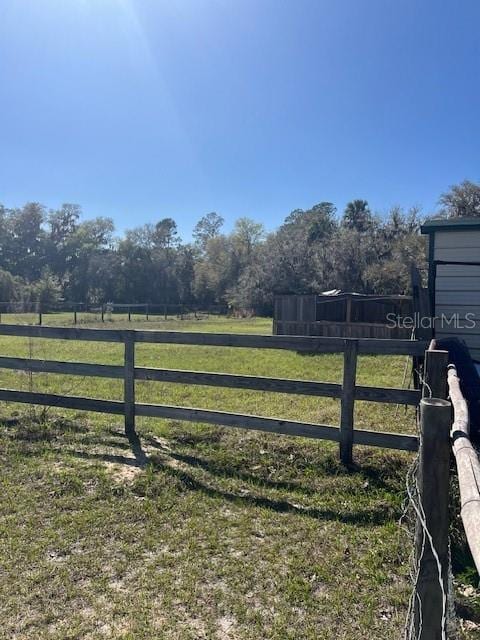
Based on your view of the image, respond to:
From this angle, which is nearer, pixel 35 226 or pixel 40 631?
pixel 40 631

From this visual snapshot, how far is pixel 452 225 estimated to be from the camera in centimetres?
695

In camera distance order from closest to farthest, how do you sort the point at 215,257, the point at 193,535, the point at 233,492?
1. the point at 193,535
2. the point at 233,492
3. the point at 215,257

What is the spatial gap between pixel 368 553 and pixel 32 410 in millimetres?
4702

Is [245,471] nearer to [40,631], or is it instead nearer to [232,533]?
[232,533]

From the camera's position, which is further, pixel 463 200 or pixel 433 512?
pixel 463 200

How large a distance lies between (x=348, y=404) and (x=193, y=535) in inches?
73.9

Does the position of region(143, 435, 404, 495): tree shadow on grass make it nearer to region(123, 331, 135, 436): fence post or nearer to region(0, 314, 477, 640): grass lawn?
region(0, 314, 477, 640): grass lawn

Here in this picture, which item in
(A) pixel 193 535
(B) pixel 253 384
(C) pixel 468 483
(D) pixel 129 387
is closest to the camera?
(C) pixel 468 483

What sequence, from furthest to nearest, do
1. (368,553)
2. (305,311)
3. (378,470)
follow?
(305,311)
(378,470)
(368,553)

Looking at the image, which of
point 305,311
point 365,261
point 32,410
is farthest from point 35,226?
point 32,410

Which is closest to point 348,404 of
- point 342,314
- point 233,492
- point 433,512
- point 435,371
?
point 233,492

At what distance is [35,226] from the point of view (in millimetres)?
81062

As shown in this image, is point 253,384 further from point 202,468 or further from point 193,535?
point 193,535

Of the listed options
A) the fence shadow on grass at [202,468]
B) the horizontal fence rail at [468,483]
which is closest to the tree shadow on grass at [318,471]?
the fence shadow on grass at [202,468]
